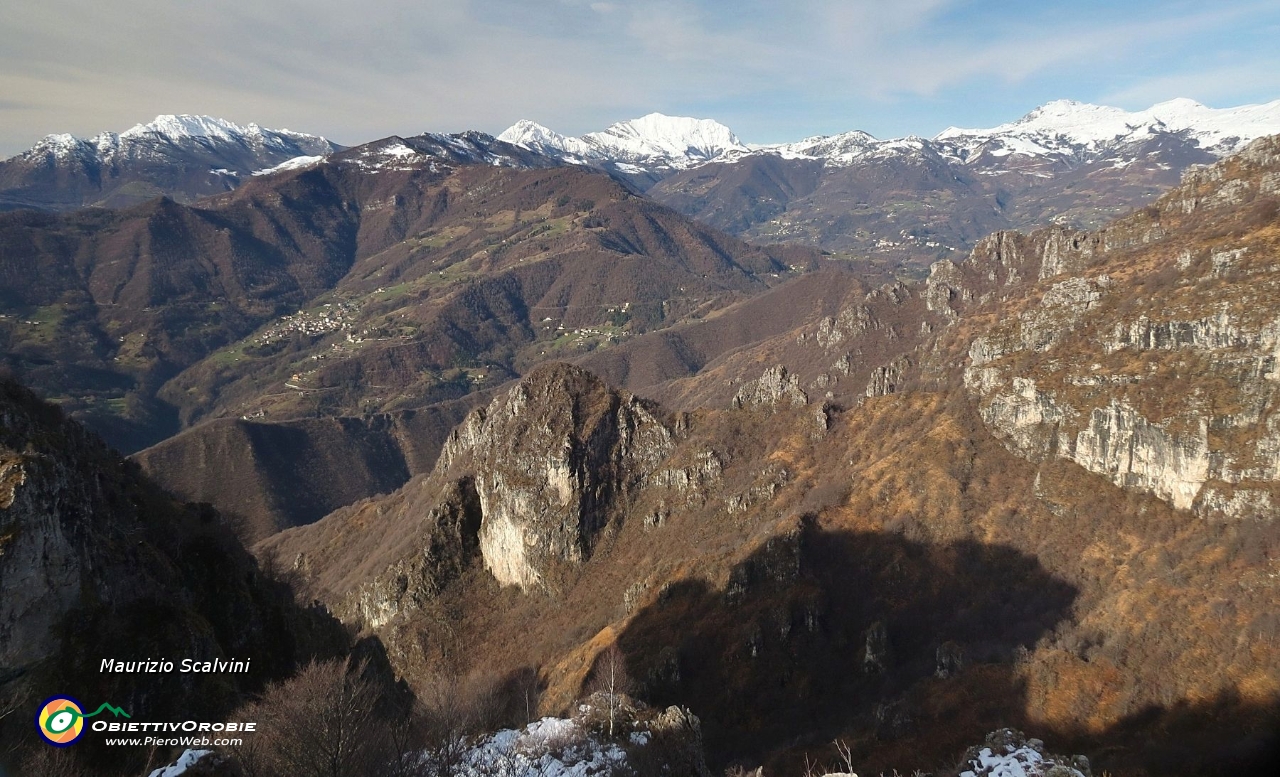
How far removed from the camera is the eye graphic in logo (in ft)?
99.0

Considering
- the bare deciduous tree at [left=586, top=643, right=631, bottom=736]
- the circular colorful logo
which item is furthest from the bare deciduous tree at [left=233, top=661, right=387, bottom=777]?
the bare deciduous tree at [left=586, top=643, right=631, bottom=736]

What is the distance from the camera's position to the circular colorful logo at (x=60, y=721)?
30.2 metres

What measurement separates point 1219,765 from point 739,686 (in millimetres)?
42060

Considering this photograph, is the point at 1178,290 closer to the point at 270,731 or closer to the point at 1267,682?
the point at 1267,682

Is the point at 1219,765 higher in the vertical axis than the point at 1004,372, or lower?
lower

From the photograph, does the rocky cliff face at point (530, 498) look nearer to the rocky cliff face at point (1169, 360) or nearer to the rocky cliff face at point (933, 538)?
the rocky cliff face at point (933, 538)

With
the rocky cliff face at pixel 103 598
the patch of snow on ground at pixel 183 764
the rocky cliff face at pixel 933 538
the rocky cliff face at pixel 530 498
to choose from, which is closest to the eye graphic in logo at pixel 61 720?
the rocky cliff face at pixel 103 598

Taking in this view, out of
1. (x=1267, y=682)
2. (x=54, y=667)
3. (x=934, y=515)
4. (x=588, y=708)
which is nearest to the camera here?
(x=54, y=667)

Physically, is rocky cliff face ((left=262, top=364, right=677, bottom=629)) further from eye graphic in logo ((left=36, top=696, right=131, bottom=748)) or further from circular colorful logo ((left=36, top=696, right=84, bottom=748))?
circular colorful logo ((left=36, top=696, right=84, bottom=748))

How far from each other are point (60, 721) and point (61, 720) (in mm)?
65

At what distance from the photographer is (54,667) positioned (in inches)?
1312

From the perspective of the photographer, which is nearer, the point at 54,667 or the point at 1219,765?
the point at 54,667

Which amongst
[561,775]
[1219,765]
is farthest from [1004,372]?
[561,775]

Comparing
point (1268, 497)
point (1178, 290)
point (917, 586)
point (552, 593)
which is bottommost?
point (552, 593)
